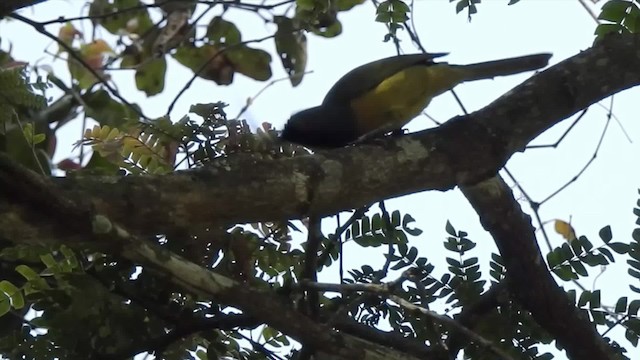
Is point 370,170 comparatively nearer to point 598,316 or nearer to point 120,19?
point 598,316

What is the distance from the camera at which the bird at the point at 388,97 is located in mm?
2609

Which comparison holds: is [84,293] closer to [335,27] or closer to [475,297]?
[475,297]

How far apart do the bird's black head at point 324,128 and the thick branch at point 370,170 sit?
0.78 metres

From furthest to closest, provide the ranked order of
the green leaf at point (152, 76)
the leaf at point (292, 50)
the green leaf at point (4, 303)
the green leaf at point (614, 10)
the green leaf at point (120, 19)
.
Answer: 1. the green leaf at point (120, 19)
2. the green leaf at point (152, 76)
3. the leaf at point (292, 50)
4. the green leaf at point (614, 10)
5. the green leaf at point (4, 303)

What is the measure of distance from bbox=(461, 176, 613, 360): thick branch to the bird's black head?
734 millimetres

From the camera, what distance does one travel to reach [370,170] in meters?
1.64

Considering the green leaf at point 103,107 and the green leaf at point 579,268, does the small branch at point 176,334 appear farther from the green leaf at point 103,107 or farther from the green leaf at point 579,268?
the green leaf at point 103,107

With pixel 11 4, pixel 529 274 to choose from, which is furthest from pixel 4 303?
pixel 529 274

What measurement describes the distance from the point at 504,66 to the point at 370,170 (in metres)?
1.11

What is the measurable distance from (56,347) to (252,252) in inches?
15.8

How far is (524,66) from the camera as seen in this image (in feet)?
8.44

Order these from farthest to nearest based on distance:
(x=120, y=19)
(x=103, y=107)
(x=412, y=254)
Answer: (x=120, y=19), (x=103, y=107), (x=412, y=254)

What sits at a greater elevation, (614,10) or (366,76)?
(366,76)

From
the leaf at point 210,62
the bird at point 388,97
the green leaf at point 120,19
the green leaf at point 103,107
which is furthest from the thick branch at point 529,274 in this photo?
the green leaf at point 120,19
